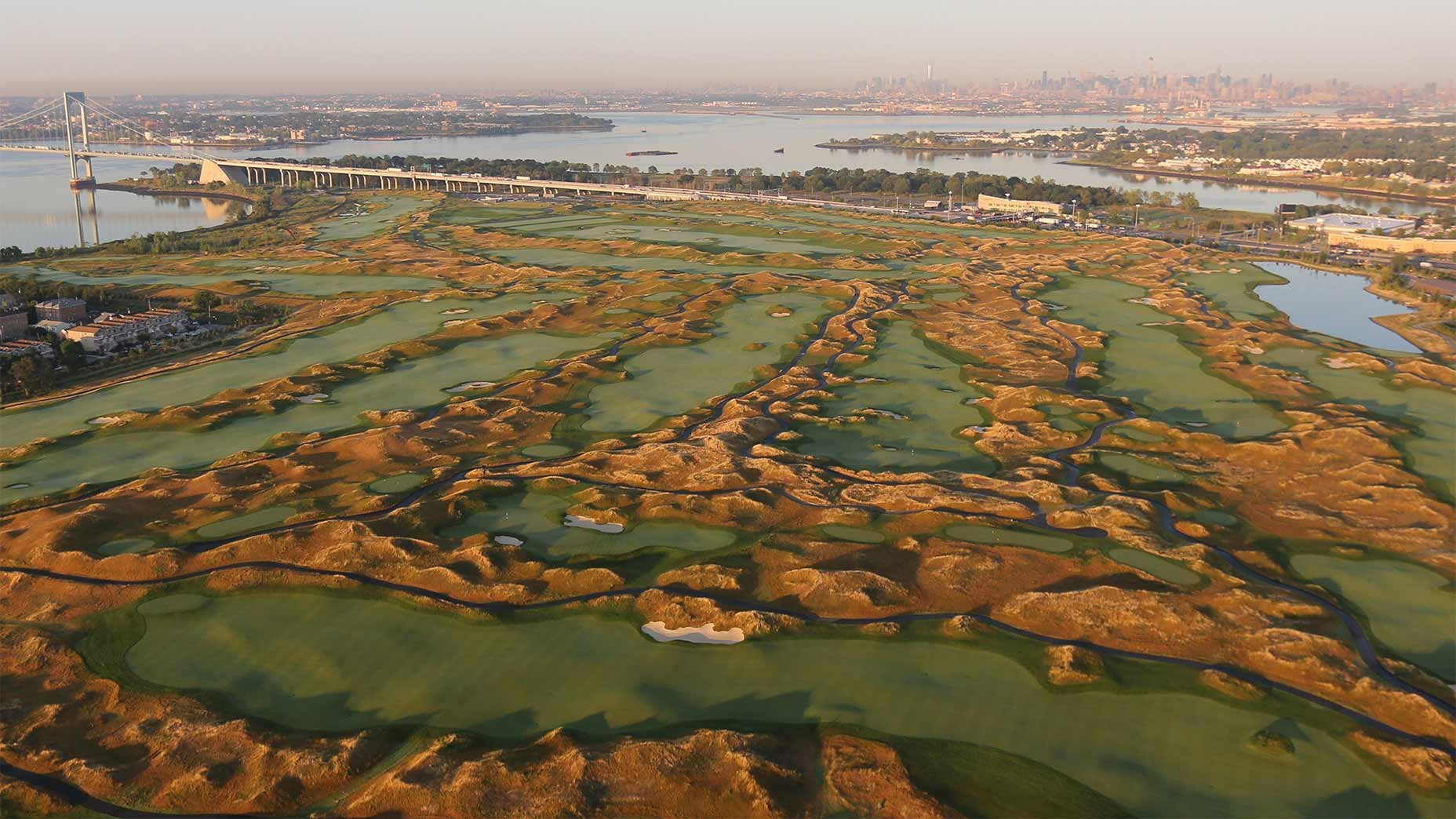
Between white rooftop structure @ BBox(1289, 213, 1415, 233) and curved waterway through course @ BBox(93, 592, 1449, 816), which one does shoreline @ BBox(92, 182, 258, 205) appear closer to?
curved waterway through course @ BBox(93, 592, 1449, 816)

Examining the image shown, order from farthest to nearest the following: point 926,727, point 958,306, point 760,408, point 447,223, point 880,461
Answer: point 447,223, point 958,306, point 760,408, point 880,461, point 926,727

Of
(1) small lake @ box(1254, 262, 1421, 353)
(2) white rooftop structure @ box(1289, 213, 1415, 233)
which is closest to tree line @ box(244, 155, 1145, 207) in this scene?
(2) white rooftop structure @ box(1289, 213, 1415, 233)

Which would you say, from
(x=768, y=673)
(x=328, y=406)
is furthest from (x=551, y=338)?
(x=768, y=673)

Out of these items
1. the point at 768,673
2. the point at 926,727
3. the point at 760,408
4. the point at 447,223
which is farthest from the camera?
the point at 447,223

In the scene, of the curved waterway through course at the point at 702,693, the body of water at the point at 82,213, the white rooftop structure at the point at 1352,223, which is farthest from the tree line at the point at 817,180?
the curved waterway through course at the point at 702,693

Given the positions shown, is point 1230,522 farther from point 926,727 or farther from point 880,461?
point 926,727

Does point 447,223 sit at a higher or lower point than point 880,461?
higher

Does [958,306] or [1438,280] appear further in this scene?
[1438,280]
